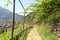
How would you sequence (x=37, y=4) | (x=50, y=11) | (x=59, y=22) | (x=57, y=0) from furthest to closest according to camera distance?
(x=37, y=4) → (x=50, y=11) → (x=59, y=22) → (x=57, y=0)

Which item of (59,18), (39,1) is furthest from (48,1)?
(39,1)

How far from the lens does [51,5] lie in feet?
32.9

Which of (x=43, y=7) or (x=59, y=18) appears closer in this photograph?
(x=59, y=18)

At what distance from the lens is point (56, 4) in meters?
9.67

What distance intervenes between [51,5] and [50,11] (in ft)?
5.01

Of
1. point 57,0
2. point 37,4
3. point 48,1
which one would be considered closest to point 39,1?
point 37,4

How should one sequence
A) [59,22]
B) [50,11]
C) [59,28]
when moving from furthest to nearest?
[50,11], [59,28], [59,22]

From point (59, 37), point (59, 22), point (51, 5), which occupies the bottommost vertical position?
point (59, 37)

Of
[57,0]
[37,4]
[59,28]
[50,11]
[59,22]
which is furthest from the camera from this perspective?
[37,4]

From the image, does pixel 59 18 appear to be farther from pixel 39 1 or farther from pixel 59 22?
pixel 39 1

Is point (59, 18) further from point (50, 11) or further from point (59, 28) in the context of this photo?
point (50, 11)

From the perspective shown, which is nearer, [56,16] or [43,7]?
[56,16]

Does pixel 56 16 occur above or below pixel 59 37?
above

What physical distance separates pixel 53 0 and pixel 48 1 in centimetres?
40
